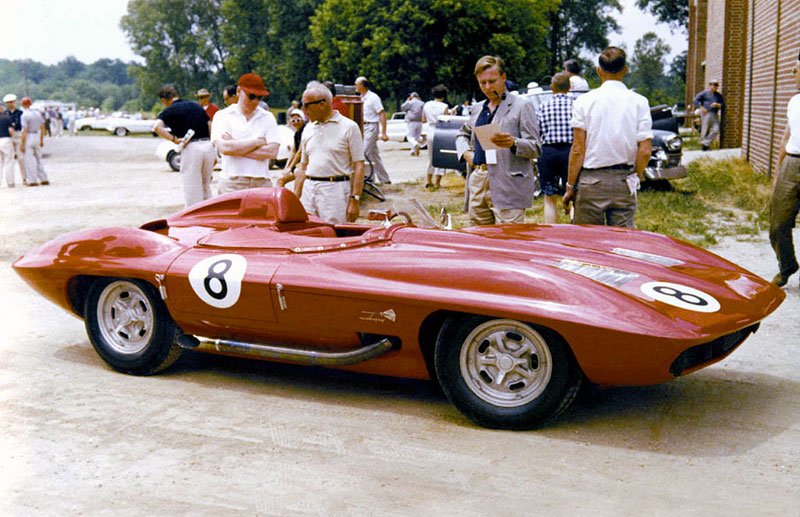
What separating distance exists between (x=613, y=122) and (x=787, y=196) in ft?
6.56

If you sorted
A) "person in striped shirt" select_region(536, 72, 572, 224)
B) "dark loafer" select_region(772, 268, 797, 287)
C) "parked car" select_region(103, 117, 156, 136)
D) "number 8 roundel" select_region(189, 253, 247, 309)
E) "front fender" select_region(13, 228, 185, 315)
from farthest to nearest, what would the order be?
"parked car" select_region(103, 117, 156, 136) < "person in striped shirt" select_region(536, 72, 572, 224) < "dark loafer" select_region(772, 268, 797, 287) < "front fender" select_region(13, 228, 185, 315) < "number 8 roundel" select_region(189, 253, 247, 309)

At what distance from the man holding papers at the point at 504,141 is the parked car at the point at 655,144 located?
21.1ft

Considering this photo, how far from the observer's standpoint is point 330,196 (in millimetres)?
7340

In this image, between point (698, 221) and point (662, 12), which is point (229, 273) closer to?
point (698, 221)

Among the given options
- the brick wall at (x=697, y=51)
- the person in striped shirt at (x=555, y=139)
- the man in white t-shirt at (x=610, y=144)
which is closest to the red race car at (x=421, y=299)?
the man in white t-shirt at (x=610, y=144)

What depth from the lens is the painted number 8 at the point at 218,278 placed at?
197 inches

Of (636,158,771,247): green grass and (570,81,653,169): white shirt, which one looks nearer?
(570,81,653,169): white shirt

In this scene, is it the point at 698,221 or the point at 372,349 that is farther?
the point at 698,221

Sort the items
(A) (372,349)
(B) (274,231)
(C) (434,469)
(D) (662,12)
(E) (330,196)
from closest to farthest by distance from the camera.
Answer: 1. (C) (434,469)
2. (A) (372,349)
3. (B) (274,231)
4. (E) (330,196)
5. (D) (662,12)

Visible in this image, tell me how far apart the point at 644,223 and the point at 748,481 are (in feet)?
25.2

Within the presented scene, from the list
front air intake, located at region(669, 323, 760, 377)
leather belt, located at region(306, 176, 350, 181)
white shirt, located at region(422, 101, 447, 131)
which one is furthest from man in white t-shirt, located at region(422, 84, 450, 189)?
front air intake, located at region(669, 323, 760, 377)

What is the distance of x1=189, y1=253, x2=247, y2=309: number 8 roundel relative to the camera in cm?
498

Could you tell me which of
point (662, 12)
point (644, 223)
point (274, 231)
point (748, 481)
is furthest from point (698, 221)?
point (662, 12)

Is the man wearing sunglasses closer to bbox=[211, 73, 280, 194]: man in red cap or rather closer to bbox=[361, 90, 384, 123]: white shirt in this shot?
bbox=[211, 73, 280, 194]: man in red cap
